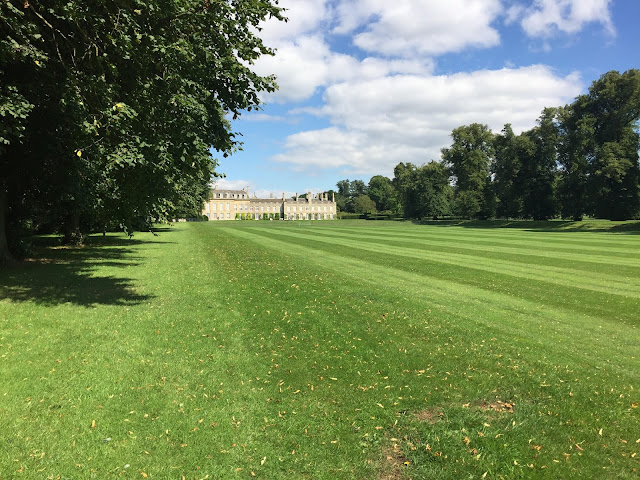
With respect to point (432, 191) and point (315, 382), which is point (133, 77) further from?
point (432, 191)

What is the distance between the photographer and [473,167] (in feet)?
333

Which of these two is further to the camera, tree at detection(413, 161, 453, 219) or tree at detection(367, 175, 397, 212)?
tree at detection(367, 175, 397, 212)

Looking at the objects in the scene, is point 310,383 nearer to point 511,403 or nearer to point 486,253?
point 511,403

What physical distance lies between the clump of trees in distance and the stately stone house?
509 feet

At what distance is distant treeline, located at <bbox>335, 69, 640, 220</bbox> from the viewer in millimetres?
63031

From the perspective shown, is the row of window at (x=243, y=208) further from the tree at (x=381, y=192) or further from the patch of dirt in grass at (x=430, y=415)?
the patch of dirt in grass at (x=430, y=415)

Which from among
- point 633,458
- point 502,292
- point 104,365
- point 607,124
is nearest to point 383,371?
point 633,458

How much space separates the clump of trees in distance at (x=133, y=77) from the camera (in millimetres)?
8211

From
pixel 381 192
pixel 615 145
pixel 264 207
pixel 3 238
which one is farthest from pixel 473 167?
pixel 3 238

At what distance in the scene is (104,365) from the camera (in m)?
6.43

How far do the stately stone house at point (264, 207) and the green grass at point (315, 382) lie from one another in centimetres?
15549

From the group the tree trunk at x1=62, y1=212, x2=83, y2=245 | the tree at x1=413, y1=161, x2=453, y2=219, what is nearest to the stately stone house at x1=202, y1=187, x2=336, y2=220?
the tree at x1=413, y1=161, x2=453, y2=219

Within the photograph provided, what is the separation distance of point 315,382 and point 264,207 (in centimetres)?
16776

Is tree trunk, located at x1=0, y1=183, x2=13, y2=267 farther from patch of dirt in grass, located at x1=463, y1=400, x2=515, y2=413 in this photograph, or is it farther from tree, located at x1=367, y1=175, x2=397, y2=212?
tree, located at x1=367, y1=175, x2=397, y2=212
